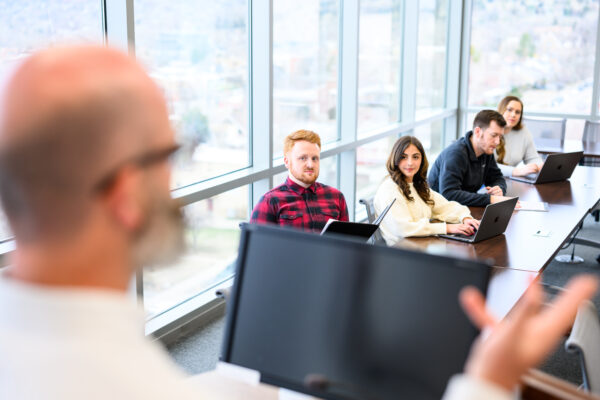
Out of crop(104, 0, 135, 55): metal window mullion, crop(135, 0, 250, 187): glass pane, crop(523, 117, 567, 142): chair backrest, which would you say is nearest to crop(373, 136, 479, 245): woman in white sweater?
crop(135, 0, 250, 187): glass pane

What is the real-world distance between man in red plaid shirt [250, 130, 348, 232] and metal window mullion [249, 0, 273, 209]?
3.24 ft

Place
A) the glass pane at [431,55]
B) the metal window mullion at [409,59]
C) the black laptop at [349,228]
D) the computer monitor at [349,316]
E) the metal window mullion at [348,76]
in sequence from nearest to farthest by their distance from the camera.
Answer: the computer monitor at [349,316]
the black laptop at [349,228]
the metal window mullion at [348,76]
the metal window mullion at [409,59]
the glass pane at [431,55]

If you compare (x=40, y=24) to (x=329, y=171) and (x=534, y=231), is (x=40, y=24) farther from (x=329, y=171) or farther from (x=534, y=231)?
(x=329, y=171)

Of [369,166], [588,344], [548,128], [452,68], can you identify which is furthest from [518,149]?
[588,344]

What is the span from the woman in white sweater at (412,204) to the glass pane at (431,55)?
392 centimetres

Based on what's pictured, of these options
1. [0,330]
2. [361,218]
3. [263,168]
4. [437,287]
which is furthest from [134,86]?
[361,218]

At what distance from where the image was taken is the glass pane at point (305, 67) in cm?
503

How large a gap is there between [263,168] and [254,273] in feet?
11.0

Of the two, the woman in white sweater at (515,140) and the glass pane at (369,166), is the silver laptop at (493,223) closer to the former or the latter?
the woman in white sweater at (515,140)

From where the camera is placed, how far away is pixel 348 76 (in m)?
5.84

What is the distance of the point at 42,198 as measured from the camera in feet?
1.99

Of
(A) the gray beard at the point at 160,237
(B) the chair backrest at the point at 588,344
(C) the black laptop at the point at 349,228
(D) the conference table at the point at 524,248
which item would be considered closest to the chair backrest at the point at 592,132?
A: (D) the conference table at the point at 524,248

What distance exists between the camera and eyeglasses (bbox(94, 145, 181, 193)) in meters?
0.62

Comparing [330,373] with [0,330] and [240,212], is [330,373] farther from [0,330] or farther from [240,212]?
[240,212]
